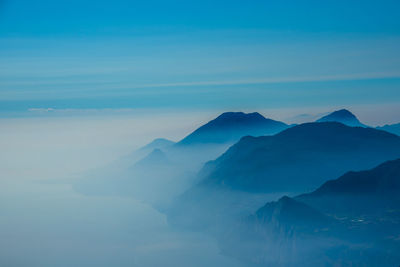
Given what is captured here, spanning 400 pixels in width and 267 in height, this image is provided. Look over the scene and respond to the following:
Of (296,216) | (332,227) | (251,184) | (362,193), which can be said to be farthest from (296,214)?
(251,184)

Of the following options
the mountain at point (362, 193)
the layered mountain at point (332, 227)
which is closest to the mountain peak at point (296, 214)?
the layered mountain at point (332, 227)

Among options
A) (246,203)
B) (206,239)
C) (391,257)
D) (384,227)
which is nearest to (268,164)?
(246,203)

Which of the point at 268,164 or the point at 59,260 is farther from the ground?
the point at 268,164

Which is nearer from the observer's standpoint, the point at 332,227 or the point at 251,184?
the point at 332,227

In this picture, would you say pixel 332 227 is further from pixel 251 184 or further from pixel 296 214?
pixel 251 184

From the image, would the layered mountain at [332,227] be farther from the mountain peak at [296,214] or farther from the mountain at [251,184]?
the mountain at [251,184]

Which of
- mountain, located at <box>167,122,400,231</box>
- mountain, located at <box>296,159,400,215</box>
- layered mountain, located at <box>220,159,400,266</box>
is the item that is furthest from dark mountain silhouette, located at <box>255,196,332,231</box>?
mountain, located at <box>167,122,400,231</box>

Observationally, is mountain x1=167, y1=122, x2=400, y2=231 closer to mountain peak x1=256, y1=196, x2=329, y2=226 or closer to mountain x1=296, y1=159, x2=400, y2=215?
mountain x1=296, y1=159, x2=400, y2=215

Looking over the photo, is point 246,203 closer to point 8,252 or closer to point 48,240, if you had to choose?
point 48,240

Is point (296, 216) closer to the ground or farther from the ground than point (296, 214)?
closer to the ground
